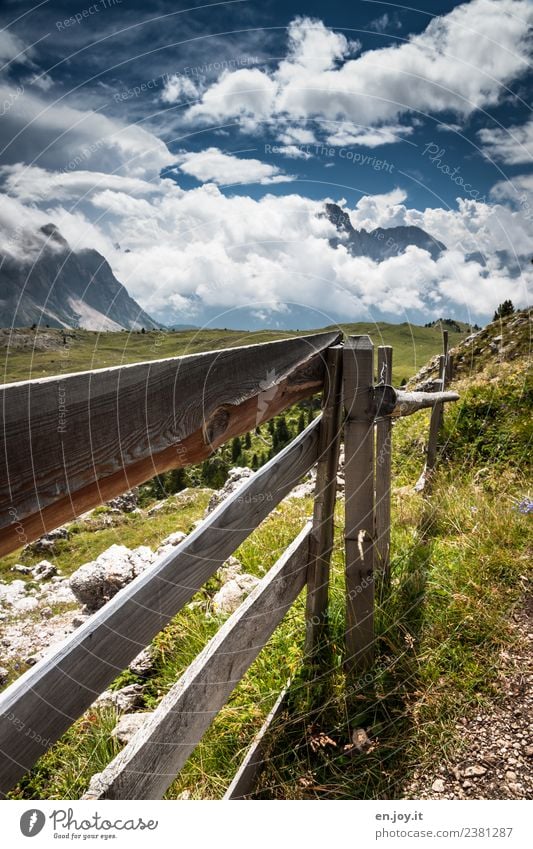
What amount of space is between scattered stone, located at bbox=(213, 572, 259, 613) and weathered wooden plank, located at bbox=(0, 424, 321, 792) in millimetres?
2254

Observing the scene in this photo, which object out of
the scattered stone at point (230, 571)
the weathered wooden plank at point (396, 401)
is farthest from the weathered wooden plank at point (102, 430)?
the scattered stone at point (230, 571)

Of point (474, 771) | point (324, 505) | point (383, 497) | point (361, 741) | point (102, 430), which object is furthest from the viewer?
point (383, 497)

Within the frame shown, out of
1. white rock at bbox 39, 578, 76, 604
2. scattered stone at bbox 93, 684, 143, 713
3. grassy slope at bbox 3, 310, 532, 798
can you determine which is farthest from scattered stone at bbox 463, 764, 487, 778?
white rock at bbox 39, 578, 76, 604

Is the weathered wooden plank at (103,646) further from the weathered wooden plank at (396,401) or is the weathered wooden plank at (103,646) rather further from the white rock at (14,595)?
the white rock at (14,595)

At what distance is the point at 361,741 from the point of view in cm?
292

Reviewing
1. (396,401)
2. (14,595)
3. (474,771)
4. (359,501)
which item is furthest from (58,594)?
(474,771)

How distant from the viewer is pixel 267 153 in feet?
14.4

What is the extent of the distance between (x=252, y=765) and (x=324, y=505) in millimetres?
1574

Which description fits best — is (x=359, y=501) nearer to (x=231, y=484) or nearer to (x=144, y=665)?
(x=144, y=665)

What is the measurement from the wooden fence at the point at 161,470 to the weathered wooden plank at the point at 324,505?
0.4 inches

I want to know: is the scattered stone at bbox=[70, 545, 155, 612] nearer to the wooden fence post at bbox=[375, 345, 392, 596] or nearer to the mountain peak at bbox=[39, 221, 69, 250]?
the wooden fence post at bbox=[375, 345, 392, 596]

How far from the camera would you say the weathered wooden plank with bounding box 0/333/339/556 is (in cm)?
101

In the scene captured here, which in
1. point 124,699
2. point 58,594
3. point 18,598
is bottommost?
point 18,598
